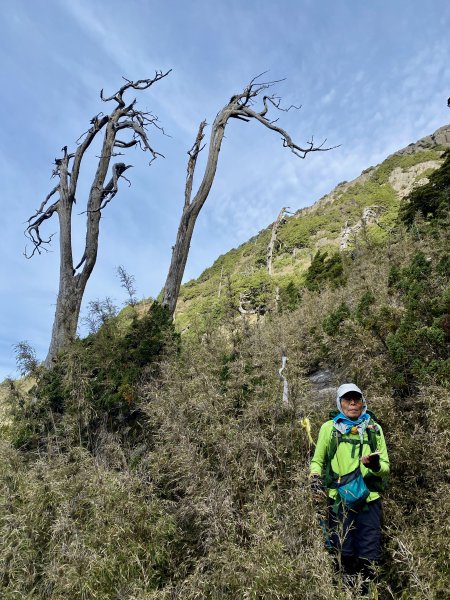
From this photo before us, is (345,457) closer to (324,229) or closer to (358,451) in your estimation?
(358,451)

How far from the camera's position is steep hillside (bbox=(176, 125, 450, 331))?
26638mm

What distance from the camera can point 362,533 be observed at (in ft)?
9.77

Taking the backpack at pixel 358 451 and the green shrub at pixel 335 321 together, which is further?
the green shrub at pixel 335 321

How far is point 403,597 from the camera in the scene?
8.50ft

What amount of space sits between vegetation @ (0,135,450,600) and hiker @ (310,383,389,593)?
0.57 feet

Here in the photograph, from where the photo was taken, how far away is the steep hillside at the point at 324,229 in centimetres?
2664

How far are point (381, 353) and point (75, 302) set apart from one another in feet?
19.9

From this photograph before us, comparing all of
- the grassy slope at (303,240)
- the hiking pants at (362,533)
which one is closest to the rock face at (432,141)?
the grassy slope at (303,240)

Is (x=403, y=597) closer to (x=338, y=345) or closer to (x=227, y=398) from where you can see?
(x=227, y=398)

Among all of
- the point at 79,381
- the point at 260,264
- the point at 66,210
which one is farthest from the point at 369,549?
the point at 260,264

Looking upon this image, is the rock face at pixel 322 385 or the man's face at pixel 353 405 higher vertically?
the rock face at pixel 322 385

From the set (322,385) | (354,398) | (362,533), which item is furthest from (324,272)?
(362,533)

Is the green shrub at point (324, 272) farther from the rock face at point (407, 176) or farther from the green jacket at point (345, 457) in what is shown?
the rock face at point (407, 176)

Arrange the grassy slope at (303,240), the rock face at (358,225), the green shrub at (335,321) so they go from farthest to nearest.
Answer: the grassy slope at (303,240) → the rock face at (358,225) → the green shrub at (335,321)
